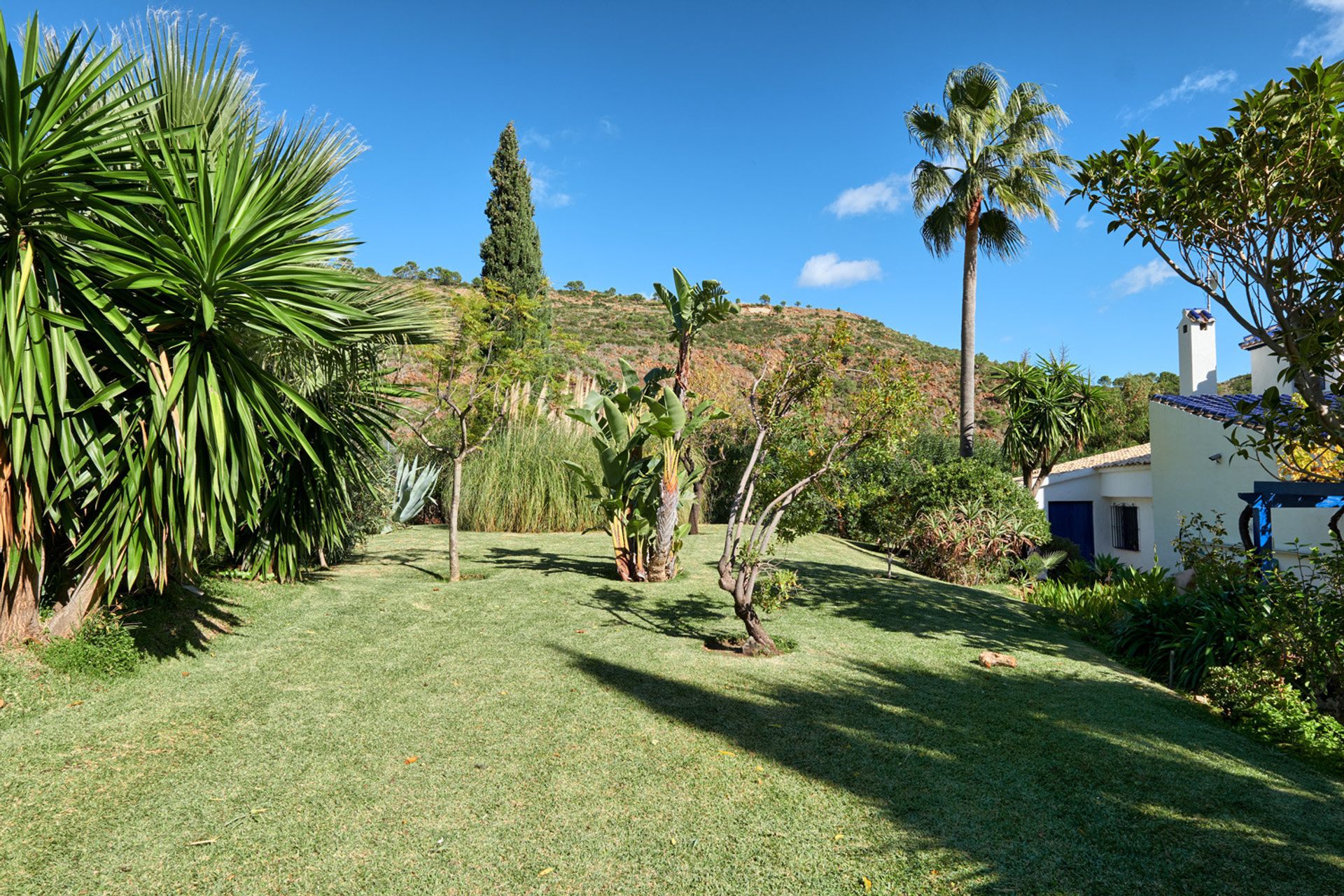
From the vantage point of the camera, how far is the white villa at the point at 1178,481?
11.7m

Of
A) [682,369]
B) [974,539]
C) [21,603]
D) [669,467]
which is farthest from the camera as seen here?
[974,539]

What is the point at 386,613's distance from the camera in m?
7.30

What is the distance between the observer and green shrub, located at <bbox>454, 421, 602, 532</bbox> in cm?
1383

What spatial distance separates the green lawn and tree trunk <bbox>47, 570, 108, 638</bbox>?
0.34 meters

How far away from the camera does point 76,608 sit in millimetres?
5203

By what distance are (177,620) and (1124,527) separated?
18059 millimetres

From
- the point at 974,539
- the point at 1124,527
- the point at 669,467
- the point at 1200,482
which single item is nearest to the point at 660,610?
the point at 669,467

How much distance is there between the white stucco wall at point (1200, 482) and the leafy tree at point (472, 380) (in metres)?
10.2

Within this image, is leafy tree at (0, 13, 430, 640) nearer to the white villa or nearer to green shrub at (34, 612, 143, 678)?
green shrub at (34, 612, 143, 678)

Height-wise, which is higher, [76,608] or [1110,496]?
[1110,496]

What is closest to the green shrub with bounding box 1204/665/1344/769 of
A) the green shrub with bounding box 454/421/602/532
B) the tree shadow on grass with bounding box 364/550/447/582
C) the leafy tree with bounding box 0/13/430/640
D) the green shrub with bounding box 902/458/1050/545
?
the green shrub with bounding box 902/458/1050/545

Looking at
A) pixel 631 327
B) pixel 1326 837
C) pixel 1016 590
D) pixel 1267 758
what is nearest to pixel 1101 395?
pixel 1016 590

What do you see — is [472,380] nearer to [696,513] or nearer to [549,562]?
[549,562]

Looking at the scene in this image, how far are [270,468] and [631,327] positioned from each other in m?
39.9
